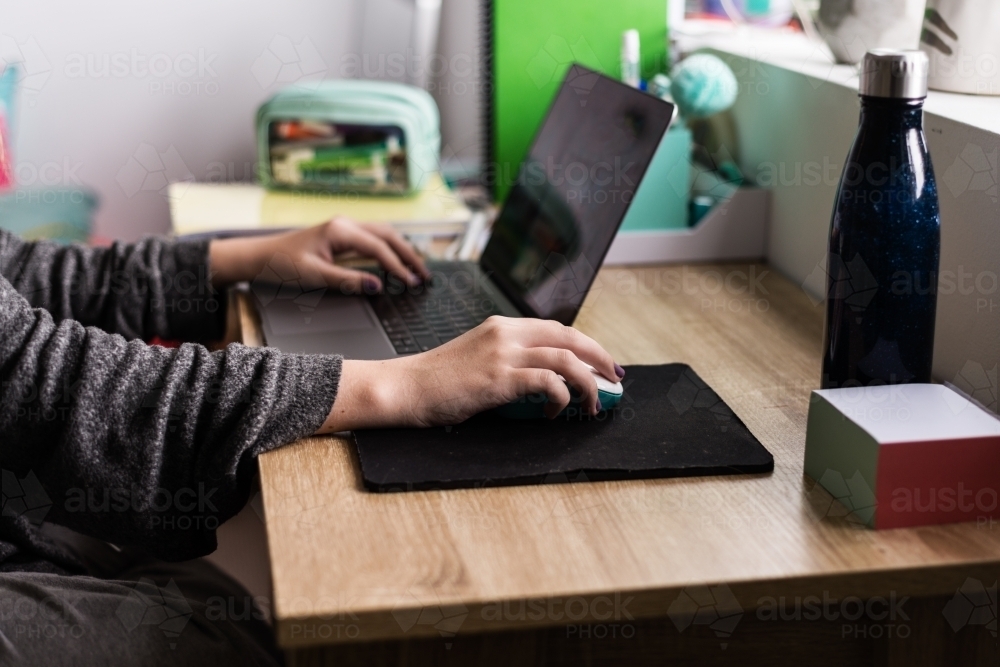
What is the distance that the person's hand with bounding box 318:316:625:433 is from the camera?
76 centimetres

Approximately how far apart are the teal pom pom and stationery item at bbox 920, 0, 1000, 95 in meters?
0.34

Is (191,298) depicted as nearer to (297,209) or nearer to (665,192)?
(297,209)

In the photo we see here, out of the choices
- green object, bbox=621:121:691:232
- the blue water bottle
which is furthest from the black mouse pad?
green object, bbox=621:121:691:232

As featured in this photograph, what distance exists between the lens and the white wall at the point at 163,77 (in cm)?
189

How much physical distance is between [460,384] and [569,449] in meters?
0.10

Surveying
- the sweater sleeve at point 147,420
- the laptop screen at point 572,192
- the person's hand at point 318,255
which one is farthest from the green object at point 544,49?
the sweater sleeve at point 147,420

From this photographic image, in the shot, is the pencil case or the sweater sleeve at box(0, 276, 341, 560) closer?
the sweater sleeve at box(0, 276, 341, 560)

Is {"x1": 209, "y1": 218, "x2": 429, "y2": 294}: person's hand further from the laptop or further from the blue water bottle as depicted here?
the blue water bottle

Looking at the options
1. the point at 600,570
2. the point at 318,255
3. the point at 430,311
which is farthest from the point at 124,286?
the point at 600,570

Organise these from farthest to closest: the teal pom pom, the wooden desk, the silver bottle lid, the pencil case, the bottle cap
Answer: the pencil case, the bottle cap, the teal pom pom, the silver bottle lid, the wooden desk

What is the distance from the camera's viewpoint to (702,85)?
4.34 ft

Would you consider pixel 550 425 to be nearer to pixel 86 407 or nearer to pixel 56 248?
pixel 86 407

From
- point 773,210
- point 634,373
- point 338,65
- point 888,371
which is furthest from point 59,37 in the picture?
point 888,371

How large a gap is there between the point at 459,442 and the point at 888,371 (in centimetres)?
32
